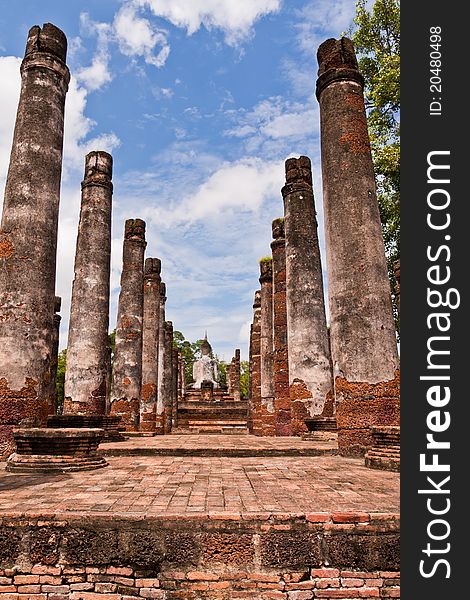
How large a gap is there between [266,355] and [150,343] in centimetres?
505

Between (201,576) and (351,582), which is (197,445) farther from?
(351,582)

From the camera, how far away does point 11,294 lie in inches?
282

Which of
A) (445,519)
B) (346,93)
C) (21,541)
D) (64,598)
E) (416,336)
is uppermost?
(346,93)

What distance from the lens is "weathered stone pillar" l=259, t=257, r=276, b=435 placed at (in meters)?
16.8

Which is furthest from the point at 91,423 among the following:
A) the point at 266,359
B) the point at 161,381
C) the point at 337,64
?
the point at 161,381

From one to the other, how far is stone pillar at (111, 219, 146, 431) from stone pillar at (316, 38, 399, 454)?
32.4 ft

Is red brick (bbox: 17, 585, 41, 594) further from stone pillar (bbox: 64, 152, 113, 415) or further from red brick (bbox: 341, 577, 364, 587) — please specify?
stone pillar (bbox: 64, 152, 113, 415)

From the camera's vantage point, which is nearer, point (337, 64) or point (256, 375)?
point (337, 64)

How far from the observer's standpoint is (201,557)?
10.9ft

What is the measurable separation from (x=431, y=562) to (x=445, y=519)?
25cm

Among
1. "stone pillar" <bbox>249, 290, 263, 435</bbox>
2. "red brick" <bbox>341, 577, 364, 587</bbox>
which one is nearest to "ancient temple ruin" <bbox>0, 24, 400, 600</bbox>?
"red brick" <bbox>341, 577, 364, 587</bbox>

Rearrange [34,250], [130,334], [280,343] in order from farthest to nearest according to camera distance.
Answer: [130,334] → [280,343] → [34,250]

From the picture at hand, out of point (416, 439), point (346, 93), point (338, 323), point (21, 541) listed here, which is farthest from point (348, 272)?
point (21, 541)

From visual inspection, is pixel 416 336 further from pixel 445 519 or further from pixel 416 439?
pixel 445 519
